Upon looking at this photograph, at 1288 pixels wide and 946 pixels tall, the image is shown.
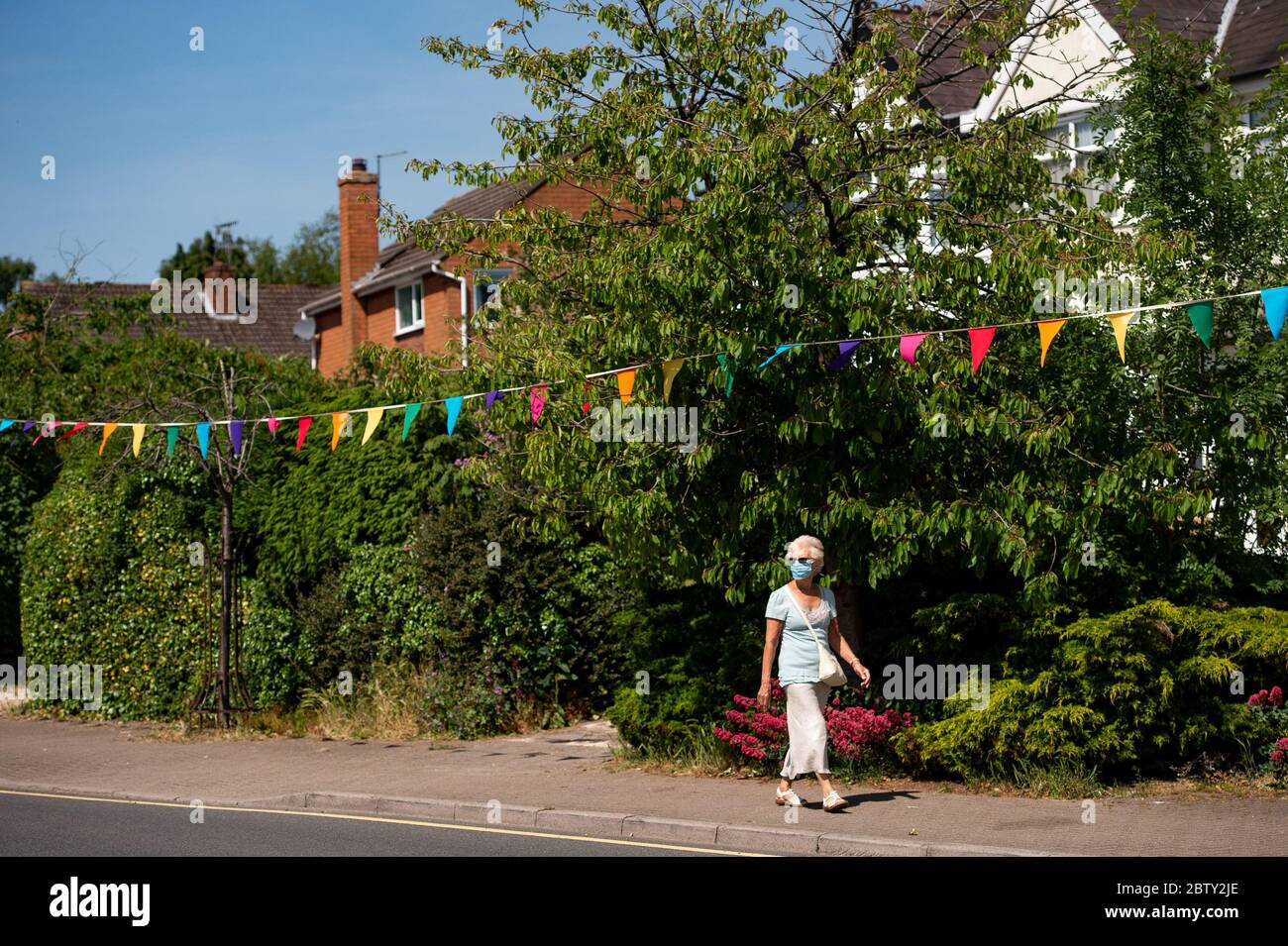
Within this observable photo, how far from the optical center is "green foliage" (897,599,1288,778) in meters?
10.9

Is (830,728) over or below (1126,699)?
below

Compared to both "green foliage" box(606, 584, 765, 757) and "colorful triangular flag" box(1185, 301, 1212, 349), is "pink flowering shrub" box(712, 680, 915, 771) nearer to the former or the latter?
"green foliage" box(606, 584, 765, 757)

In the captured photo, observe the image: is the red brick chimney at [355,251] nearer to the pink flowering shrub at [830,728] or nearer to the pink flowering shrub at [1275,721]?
the pink flowering shrub at [830,728]

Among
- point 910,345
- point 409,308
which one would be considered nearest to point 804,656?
point 910,345

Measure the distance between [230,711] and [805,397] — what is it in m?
8.90

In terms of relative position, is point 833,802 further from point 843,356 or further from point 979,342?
point 979,342

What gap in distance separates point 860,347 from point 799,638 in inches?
94.5

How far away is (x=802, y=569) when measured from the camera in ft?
34.2

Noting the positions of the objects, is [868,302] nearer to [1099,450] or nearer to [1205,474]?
[1099,450]

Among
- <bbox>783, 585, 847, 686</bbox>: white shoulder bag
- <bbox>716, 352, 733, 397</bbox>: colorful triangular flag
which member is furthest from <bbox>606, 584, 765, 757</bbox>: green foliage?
<bbox>716, 352, 733, 397</bbox>: colorful triangular flag

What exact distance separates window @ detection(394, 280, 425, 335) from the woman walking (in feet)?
93.0

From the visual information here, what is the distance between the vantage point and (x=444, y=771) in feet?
44.0

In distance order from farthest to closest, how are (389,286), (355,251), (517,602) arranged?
(355,251)
(389,286)
(517,602)

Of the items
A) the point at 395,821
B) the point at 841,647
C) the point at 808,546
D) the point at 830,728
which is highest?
the point at 808,546
